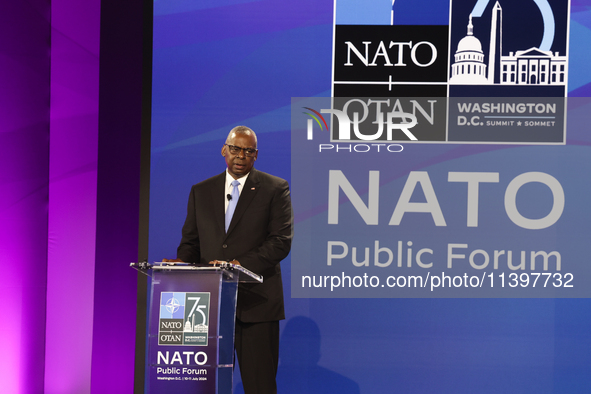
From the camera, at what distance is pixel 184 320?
101 inches

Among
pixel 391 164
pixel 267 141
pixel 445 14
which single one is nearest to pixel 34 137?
pixel 267 141

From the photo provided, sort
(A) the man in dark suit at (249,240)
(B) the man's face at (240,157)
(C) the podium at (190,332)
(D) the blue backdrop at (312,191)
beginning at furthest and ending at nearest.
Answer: (D) the blue backdrop at (312,191), (B) the man's face at (240,157), (A) the man in dark suit at (249,240), (C) the podium at (190,332)

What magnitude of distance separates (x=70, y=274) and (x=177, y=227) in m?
0.97

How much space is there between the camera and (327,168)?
409 cm

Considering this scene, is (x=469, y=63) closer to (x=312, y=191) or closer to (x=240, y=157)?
(x=312, y=191)

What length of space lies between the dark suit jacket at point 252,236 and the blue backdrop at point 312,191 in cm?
90

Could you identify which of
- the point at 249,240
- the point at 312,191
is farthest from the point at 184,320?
the point at 312,191

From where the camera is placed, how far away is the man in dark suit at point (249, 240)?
301 cm

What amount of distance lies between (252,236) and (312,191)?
1087 mm

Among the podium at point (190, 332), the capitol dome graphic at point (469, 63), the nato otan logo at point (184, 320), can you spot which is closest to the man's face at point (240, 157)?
the podium at point (190, 332)

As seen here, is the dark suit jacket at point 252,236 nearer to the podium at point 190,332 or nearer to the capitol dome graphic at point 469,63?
the podium at point 190,332

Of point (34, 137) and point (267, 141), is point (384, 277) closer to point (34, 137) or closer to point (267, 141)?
point (267, 141)

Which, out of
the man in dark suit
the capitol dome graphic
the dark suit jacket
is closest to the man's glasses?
the man in dark suit

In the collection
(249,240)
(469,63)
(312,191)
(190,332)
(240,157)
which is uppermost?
(469,63)
